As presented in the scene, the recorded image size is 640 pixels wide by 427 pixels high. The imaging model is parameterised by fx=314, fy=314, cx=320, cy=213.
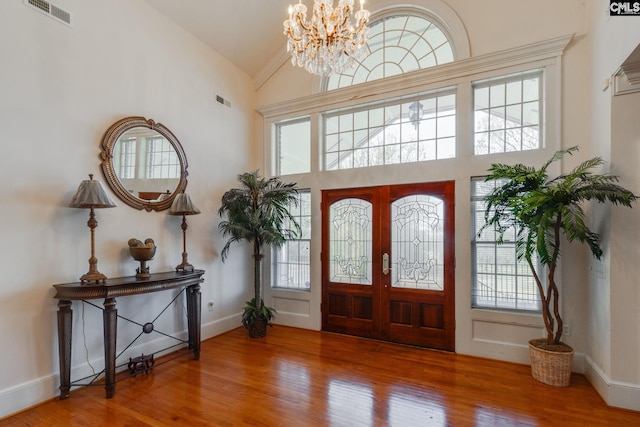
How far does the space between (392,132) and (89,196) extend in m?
3.64

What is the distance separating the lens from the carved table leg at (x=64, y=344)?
9.16ft

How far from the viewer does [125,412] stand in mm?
2648

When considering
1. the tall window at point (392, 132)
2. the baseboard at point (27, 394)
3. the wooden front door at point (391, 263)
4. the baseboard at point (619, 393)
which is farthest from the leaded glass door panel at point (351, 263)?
the baseboard at point (27, 394)

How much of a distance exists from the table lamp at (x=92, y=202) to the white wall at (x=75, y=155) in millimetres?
235

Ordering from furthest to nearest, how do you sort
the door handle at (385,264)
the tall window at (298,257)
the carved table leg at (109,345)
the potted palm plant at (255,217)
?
the tall window at (298,257) → the potted palm plant at (255,217) → the door handle at (385,264) → the carved table leg at (109,345)

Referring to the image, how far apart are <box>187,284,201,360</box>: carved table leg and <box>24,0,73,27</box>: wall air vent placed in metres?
3.02

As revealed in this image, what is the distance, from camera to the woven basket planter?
3.03m

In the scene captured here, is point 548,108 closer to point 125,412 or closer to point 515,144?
point 515,144

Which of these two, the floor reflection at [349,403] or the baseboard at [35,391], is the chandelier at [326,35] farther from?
the baseboard at [35,391]

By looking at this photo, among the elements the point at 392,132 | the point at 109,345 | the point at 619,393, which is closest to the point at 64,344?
the point at 109,345

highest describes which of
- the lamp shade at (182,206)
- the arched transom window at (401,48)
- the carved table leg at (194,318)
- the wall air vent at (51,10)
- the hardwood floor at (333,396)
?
the arched transom window at (401,48)

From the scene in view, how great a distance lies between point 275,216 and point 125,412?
2699mm

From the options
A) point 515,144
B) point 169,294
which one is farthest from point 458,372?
point 169,294

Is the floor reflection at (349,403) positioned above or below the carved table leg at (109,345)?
below
